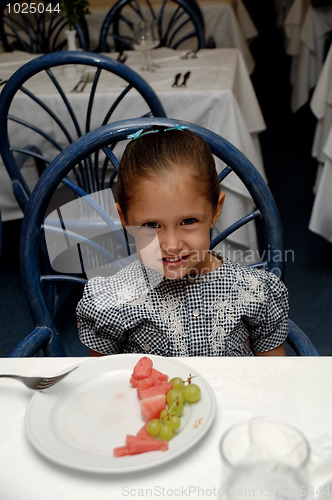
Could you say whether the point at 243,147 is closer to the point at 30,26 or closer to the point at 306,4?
the point at 30,26

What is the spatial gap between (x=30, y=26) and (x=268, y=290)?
9.18ft

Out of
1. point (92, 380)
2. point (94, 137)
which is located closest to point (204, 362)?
point (92, 380)

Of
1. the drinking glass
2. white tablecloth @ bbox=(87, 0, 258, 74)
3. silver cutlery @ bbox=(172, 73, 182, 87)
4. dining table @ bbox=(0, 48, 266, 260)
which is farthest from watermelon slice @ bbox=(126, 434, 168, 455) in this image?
white tablecloth @ bbox=(87, 0, 258, 74)

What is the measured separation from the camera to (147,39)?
7.65 ft

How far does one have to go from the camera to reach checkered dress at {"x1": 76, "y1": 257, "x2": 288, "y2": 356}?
0.98 m

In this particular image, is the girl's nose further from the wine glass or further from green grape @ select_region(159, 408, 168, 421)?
the wine glass

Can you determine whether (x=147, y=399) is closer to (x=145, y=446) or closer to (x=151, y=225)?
(x=145, y=446)

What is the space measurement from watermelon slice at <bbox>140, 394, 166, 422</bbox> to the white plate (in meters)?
0.02

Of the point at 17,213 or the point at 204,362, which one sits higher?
the point at 204,362

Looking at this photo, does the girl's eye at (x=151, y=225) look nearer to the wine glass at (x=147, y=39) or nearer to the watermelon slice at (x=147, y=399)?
the watermelon slice at (x=147, y=399)

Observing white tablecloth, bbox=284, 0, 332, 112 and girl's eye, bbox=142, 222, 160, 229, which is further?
white tablecloth, bbox=284, 0, 332, 112

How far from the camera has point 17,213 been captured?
217 centimetres

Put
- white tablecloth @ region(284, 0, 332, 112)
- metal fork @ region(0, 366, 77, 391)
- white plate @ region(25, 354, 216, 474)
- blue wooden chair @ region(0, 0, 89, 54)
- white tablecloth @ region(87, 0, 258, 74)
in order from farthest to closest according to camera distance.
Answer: white tablecloth @ region(284, 0, 332, 112), white tablecloth @ region(87, 0, 258, 74), blue wooden chair @ region(0, 0, 89, 54), metal fork @ region(0, 366, 77, 391), white plate @ region(25, 354, 216, 474)

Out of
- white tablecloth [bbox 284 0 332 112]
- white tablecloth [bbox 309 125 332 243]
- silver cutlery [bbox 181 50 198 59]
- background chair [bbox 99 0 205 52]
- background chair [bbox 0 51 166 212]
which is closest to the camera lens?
background chair [bbox 0 51 166 212]
